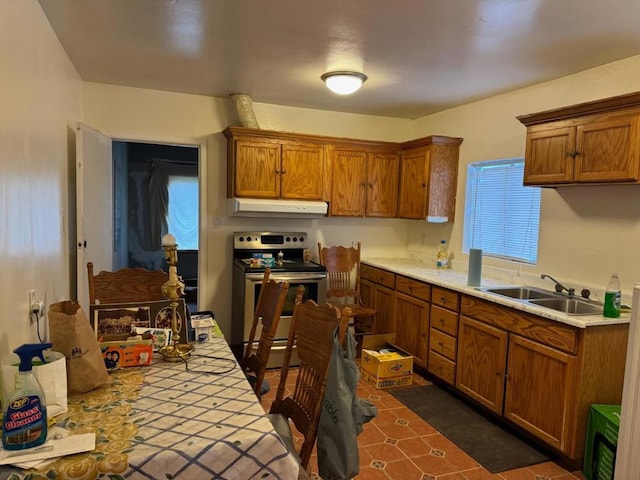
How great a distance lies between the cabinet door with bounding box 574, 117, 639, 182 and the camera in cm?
247

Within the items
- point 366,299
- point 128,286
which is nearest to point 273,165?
point 366,299

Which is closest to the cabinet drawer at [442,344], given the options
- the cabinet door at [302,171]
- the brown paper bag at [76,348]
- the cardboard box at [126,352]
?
the cabinet door at [302,171]

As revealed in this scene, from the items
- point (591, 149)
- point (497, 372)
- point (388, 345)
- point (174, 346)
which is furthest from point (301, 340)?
point (388, 345)

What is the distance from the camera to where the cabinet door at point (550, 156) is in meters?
2.83

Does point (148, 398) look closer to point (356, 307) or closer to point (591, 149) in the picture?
point (591, 149)

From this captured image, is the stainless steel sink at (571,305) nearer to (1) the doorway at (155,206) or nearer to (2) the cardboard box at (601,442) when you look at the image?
(2) the cardboard box at (601,442)

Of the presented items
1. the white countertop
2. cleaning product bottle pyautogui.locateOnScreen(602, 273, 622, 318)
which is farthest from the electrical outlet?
cleaning product bottle pyautogui.locateOnScreen(602, 273, 622, 318)

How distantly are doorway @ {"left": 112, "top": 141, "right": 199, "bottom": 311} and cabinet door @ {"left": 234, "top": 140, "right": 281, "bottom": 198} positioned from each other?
212 centimetres

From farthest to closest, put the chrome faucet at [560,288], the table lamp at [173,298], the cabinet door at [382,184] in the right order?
the cabinet door at [382,184] → the chrome faucet at [560,288] → the table lamp at [173,298]

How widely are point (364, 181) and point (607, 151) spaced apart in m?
2.30

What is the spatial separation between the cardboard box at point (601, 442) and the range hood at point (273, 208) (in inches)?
105

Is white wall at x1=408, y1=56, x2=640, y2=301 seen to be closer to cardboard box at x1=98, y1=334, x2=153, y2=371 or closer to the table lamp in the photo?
the table lamp

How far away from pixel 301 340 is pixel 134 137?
10.0ft

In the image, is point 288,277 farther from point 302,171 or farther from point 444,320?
point 444,320
